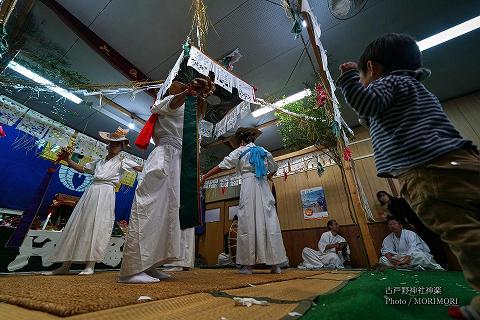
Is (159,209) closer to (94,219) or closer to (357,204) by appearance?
(94,219)

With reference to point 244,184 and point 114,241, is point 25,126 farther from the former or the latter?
point 244,184

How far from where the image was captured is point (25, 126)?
463 centimetres

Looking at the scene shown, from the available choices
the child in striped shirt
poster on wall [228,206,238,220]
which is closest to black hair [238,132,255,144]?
the child in striped shirt

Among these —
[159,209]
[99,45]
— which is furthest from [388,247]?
[99,45]

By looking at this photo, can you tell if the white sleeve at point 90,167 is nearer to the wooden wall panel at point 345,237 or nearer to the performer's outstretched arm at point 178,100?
the performer's outstretched arm at point 178,100

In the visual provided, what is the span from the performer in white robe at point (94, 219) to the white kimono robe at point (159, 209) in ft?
3.48

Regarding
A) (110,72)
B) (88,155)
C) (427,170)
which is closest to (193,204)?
(427,170)

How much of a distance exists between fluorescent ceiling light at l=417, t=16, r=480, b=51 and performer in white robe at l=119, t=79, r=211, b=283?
15.5 ft

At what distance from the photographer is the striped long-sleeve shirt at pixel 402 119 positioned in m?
0.85

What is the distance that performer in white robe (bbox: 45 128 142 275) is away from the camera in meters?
2.48

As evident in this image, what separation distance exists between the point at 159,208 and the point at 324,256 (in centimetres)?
436

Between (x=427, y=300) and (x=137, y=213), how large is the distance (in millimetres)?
1785

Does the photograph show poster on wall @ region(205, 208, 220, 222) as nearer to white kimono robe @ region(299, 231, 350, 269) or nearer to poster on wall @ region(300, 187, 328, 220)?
poster on wall @ region(300, 187, 328, 220)

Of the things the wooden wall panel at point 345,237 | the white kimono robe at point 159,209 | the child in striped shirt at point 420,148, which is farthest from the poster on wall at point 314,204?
the child in striped shirt at point 420,148
